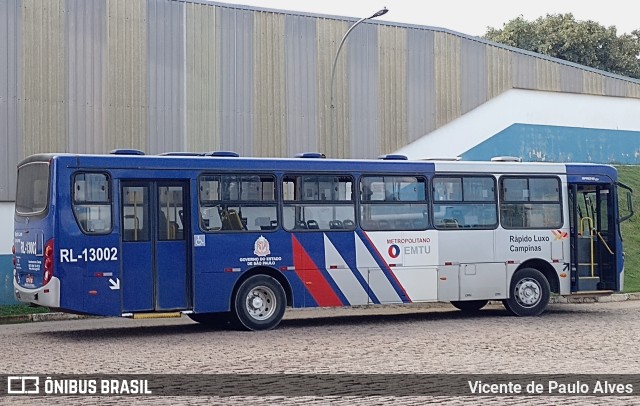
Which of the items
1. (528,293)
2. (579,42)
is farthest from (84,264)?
(579,42)

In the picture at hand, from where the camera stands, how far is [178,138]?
29000 millimetres

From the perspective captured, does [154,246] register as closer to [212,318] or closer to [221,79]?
[212,318]

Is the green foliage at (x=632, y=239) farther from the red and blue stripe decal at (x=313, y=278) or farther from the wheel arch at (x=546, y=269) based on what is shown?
the red and blue stripe decal at (x=313, y=278)

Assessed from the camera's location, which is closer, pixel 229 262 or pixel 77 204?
pixel 77 204

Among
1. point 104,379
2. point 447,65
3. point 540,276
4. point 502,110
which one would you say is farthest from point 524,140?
point 104,379

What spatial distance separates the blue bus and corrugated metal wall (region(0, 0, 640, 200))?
808 cm

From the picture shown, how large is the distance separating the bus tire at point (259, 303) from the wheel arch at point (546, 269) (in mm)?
5673

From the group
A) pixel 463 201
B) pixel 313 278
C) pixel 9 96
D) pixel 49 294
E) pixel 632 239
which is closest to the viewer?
pixel 49 294

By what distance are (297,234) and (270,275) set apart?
2.94 ft

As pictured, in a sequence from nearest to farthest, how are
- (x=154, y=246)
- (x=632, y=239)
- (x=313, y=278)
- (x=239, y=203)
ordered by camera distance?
1. (x=154, y=246)
2. (x=239, y=203)
3. (x=313, y=278)
4. (x=632, y=239)

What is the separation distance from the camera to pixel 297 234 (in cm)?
1917

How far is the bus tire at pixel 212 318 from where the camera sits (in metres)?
19.7

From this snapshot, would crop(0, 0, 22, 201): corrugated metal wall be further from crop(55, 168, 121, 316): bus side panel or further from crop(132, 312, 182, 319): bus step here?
crop(132, 312, 182, 319): bus step

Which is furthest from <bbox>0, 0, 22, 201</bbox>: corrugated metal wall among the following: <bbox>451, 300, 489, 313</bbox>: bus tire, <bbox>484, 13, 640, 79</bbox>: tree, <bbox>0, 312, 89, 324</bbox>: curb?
<bbox>484, 13, 640, 79</bbox>: tree
